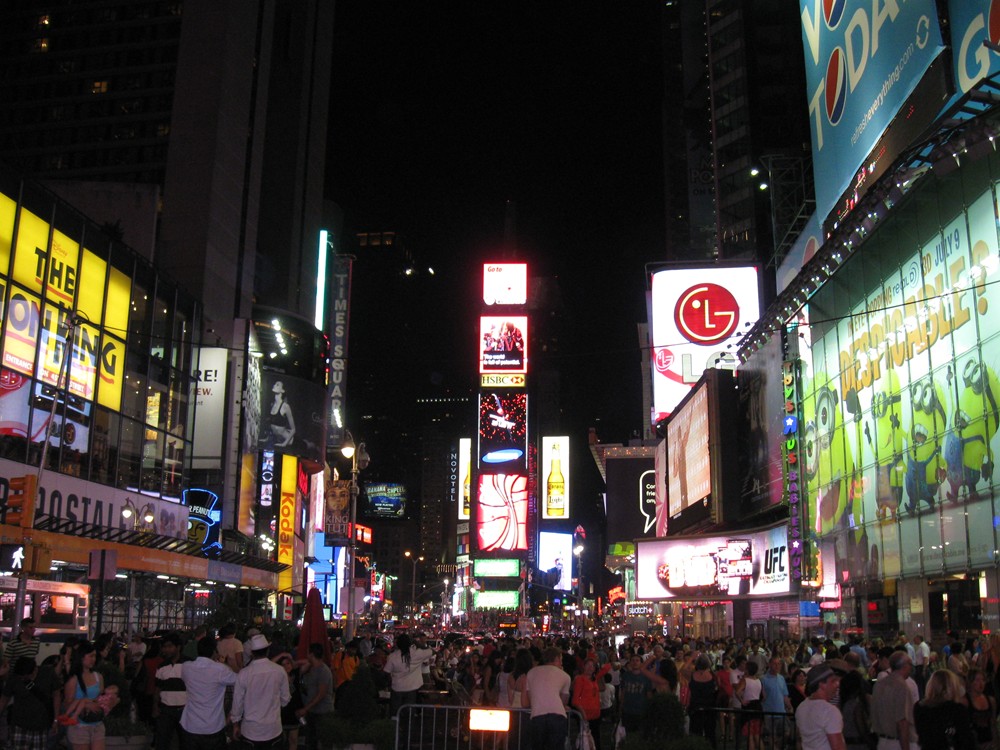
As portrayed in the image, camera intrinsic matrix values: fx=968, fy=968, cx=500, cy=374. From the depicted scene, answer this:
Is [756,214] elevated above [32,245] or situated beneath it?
elevated above

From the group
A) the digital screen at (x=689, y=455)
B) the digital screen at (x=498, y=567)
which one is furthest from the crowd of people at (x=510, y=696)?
the digital screen at (x=498, y=567)

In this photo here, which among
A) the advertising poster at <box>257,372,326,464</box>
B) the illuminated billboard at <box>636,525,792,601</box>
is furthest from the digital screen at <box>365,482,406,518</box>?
the illuminated billboard at <box>636,525,792,601</box>

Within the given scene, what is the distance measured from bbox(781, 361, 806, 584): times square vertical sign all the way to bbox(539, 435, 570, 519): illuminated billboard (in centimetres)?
9357

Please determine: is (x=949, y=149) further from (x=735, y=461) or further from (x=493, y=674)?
(x=735, y=461)

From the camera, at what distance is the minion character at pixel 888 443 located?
21.8m

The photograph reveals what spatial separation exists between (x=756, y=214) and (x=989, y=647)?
47703 mm

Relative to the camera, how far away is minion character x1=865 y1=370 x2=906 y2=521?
2179 cm

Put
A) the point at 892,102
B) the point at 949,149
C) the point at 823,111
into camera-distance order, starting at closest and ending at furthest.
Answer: the point at 949,149, the point at 892,102, the point at 823,111

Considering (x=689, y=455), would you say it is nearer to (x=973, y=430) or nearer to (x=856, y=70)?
(x=856, y=70)

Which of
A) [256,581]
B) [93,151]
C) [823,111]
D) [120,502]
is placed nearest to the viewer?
[823,111]

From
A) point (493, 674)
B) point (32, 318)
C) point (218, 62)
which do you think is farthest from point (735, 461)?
point (218, 62)

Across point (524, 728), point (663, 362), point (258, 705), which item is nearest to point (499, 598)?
point (663, 362)

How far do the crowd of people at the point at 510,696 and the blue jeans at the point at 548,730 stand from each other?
1 centimetres

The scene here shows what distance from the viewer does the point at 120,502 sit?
104 ft
